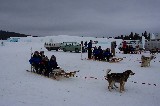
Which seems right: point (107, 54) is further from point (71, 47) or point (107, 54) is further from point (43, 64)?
point (71, 47)

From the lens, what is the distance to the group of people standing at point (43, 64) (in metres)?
13.2

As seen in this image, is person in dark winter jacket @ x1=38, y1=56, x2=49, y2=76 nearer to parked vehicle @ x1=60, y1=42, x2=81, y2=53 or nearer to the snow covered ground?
the snow covered ground

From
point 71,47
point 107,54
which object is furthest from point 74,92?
point 71,47

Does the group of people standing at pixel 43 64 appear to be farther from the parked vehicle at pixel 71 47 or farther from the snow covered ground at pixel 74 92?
the parked vehicle at pixel 71 47

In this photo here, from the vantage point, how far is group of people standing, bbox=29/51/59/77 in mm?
13164

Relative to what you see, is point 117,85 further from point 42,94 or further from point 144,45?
point 144,45

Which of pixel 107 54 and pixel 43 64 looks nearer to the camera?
pixel 43 64

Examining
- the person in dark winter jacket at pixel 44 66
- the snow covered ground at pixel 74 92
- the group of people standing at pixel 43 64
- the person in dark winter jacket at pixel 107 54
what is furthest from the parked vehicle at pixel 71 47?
the snow covered ground at pixel 74 92

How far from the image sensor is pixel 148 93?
10070mm

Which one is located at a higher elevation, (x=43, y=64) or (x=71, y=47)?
(x=71, y=47)

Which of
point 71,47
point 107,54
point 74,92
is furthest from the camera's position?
point 71,47

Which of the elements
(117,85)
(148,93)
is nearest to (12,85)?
(117,85)

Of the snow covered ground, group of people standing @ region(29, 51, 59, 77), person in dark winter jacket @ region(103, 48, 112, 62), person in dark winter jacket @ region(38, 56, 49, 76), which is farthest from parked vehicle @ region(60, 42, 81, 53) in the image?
the snow covered ground

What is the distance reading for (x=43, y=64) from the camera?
13.5 meters
